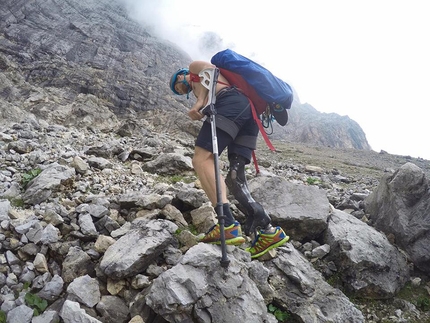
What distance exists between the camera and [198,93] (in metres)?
5.11

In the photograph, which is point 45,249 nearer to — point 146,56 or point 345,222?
point 345,222

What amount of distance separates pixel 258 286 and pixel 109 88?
42211 mm

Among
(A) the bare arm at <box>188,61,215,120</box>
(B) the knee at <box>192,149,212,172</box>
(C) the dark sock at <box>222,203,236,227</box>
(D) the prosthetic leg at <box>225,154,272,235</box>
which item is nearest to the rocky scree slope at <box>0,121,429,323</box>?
(C) the dark sock at <box>222,203,236,227</box>

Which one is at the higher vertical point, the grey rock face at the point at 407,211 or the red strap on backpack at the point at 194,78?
the red strap on backpack at the point at 194,78

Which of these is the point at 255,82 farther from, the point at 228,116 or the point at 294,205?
the point at 294,205

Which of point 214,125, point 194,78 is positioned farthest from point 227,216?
point 194,78

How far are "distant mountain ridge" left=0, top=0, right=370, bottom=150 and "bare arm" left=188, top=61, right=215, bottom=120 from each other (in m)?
14.5

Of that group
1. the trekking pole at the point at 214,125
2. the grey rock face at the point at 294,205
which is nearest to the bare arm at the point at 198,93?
the trekking pole at the point at 214,125

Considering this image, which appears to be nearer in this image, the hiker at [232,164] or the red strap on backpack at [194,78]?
the hiker at [232,164]

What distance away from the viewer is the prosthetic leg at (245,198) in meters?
4.84

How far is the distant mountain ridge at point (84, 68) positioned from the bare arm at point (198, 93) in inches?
571

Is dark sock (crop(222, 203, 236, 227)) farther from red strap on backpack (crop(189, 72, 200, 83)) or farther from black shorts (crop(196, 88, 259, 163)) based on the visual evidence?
red strap on backpack (crop(189, 72, 200, 83))

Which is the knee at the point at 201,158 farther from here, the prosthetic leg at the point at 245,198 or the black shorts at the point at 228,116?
the prosthetic leg at the point at 245,198

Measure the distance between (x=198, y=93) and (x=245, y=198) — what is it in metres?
1.99
